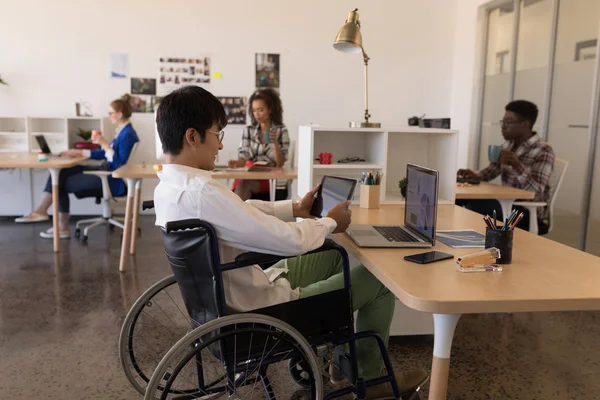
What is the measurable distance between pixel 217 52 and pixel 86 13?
1.37 meters

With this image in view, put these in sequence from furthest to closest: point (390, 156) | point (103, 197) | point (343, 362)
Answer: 1. point (103, 197)
2. point (390, 156)
3. point (343, 362)

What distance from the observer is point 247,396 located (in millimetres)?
2084

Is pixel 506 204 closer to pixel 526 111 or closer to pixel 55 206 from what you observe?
pixel 526 111

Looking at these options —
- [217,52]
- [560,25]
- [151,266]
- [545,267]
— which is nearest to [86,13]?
[217,52]

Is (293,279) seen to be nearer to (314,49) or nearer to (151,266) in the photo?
(151,266)

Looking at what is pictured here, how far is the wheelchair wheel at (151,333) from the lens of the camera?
6.24 feet

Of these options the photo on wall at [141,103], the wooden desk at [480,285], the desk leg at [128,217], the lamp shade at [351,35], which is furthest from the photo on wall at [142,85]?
the wooden desk at [480,285]

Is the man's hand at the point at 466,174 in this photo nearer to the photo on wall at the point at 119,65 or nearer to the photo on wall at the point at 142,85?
the photo on wall at the point at 142,85

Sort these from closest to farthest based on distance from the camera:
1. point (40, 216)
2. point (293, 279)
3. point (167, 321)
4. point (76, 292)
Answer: point (293, 279) < point (167, 321) < point (76, 292) < point (40, 216)

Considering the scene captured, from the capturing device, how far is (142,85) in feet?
19.1

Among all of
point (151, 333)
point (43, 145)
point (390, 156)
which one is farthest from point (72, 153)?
point (390, 156)

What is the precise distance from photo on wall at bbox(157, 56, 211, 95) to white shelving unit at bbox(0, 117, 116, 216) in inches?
28.8

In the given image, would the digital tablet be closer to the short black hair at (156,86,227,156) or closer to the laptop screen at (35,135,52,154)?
the short black hair at (156,86,227,156)

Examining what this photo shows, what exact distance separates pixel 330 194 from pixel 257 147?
2.29 m
